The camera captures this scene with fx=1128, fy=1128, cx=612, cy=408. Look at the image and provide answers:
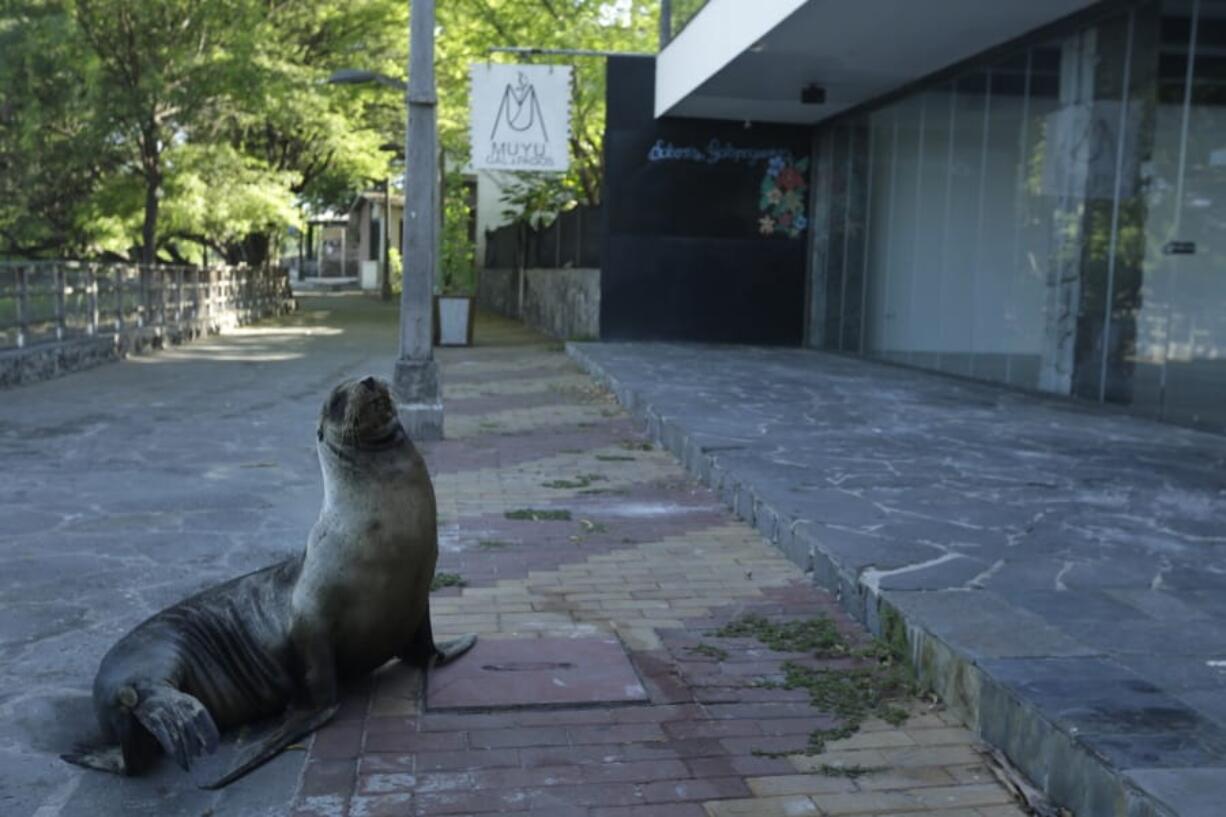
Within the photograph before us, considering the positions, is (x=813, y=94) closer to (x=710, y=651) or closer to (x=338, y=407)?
(x=710, y=651)

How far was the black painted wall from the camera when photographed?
1691 centimetres

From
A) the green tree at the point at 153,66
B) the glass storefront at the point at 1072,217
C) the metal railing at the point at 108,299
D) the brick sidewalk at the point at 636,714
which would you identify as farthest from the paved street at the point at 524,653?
the green tree at the point at 153,66

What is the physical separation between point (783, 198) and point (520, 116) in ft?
14.3

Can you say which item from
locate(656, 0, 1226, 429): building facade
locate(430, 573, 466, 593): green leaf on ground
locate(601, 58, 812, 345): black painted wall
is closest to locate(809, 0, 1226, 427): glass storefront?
locate(656, 0, 1226, 429): building facade

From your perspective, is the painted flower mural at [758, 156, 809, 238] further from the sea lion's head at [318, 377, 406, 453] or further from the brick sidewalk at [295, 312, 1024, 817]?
the sea lion's head at [318, 377, 406, 453]

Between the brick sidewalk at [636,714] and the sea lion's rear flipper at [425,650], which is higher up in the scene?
the sea lion's rear flipper at [425,650]

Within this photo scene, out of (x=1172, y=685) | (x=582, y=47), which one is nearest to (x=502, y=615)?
(x=1172, y=685)

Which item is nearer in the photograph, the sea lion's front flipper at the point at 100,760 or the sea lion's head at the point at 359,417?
the sea lion's front flipper at the point at 100,760

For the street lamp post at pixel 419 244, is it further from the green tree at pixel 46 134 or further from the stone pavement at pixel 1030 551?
the green tree at pixel 46 134

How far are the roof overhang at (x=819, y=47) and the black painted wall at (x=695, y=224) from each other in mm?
567

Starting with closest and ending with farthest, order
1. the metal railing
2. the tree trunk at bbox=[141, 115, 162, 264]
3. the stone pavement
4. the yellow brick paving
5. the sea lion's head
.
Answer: the stone pavement, the yellow brick paving, the sea lion's head, the metal railing, the tree trunk at bbox=[141, 115, 162, 264]

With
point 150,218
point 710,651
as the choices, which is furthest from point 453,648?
point 150,218

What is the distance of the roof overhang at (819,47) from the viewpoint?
34.7ft

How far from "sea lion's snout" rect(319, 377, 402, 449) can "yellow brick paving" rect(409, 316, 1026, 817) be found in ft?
2.96
